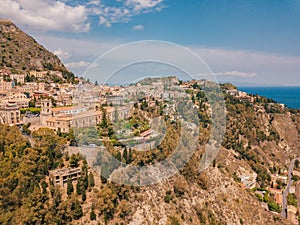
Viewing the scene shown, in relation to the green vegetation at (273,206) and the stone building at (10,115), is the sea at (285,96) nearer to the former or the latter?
the green vegetation at (273,206)

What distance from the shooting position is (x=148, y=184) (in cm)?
920

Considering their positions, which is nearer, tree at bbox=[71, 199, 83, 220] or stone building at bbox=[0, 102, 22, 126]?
tree at bbox=[71, 199, 83, 220]

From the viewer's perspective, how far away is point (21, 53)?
104ft

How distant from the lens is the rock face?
29.4m

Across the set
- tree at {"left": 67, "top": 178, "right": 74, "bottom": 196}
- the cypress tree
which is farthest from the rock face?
the cypress tree

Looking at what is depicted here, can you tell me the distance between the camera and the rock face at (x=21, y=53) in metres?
29.4

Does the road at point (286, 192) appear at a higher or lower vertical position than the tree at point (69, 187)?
lower

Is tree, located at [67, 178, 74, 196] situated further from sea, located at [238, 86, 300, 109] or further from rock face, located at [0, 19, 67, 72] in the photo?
sea, located at [238, 86, 300, 109]

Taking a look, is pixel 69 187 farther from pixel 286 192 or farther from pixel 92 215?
pixel 286 192

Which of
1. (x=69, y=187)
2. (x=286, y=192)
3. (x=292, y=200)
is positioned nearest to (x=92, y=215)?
(x=69, y=187)

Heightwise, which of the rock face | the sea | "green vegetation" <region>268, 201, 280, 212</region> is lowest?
"green vegetation" <region>268, 201, 280, 212</region>

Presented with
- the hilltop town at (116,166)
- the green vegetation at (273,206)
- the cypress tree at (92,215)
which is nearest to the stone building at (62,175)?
the hilltop town at (116,166)

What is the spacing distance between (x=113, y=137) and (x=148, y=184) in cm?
224

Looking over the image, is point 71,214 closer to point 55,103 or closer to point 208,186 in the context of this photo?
point 208,186
